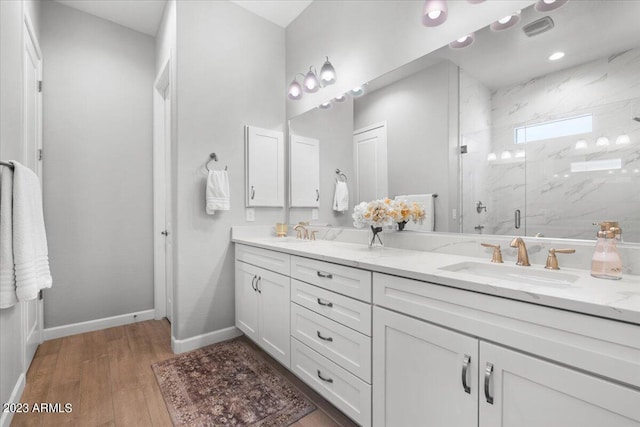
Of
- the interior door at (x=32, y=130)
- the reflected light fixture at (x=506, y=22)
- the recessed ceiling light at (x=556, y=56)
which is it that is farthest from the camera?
the interior door at (x=32, y=130)

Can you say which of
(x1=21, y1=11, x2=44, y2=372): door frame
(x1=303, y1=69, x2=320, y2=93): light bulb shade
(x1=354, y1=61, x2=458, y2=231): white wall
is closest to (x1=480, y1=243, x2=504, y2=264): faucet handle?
(x1=354, y1=61, x2=458, y2=231): white wall

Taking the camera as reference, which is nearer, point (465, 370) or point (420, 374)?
point (465, 370)

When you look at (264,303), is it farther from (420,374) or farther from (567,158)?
(567,158)

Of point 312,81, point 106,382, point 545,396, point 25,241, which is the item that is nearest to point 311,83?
point 312,81

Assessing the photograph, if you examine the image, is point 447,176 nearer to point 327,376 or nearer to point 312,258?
point 312,258

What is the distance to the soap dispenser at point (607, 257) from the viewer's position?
0.99m

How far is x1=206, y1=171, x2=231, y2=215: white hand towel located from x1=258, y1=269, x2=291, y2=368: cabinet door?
65 cm

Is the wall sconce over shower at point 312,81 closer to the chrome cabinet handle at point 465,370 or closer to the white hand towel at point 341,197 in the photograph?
the white hand towel at point 341,197

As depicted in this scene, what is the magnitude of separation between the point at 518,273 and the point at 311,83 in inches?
79.8

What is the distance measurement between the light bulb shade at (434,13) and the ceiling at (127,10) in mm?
2355

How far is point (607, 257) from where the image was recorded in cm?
101

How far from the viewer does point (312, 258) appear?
63.1 inches

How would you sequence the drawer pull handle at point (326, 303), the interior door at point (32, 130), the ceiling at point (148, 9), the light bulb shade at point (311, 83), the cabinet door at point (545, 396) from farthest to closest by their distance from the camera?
the ceiling at point (148, 9)
the light bulb shade at point (311, 83)
the interior door at point (32, 130)
the drawer pull handle at point (326, 303)
the cabinet door at point (545, 396)

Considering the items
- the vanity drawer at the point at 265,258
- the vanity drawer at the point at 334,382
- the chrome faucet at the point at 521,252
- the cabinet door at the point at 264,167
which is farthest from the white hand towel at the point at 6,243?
the chrome faucet at the point at 521,252
